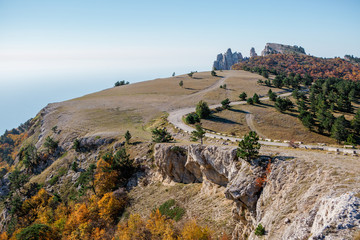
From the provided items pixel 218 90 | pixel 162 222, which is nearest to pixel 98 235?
pixel 162 222

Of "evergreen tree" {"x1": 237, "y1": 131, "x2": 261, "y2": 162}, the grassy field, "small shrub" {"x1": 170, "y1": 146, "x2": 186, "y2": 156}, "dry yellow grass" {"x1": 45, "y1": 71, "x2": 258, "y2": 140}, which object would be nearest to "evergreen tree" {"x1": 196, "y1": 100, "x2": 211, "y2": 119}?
the grassy field

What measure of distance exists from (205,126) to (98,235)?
44.0 m

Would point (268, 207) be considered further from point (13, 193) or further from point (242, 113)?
point (13, 193)

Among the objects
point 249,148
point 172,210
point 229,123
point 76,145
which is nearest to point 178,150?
point 172,210

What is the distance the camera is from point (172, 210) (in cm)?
4166

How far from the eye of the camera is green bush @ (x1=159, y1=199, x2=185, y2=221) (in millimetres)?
40006

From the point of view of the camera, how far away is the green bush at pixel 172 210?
40.0m

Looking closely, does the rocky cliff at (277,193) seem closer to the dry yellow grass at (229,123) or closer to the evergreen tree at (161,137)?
the evergreen tree at (161,137)

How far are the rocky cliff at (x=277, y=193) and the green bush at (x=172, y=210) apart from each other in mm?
7506

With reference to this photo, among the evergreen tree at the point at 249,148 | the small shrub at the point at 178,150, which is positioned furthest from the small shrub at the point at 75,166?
the evergreen tree at the point at 249,148

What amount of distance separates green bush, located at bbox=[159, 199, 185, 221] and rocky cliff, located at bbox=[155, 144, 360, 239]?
7.51 m

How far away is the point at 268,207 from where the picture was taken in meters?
26.5

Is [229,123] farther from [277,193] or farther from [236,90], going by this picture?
[236,90]

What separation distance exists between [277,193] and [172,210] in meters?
23.7
